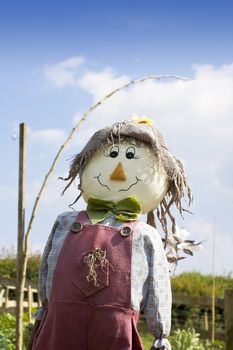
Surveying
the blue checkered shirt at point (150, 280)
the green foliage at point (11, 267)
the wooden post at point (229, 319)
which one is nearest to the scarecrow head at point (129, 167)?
the blue checkered shirt at point (150, 280)

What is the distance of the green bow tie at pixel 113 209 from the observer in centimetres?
327

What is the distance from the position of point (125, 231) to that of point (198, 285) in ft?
22.6

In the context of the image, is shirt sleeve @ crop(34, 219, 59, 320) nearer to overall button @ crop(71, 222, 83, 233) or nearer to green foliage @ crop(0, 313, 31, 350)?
overall button @ crop(71, 222, 83, 233)

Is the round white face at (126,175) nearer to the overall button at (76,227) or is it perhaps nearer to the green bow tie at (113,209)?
the green bow tie at (113,209)

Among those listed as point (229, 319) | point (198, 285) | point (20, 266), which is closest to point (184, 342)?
point (229, 319)

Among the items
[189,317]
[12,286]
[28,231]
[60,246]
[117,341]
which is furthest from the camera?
[12,286]

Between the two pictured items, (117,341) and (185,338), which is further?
(185,338)

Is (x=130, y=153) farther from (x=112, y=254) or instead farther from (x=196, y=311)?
(x=196, y=311)

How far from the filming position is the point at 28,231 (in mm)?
4355

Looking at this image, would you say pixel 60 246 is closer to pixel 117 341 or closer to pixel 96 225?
pixel 96 225

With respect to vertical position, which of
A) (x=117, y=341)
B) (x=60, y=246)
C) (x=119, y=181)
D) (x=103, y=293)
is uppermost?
(x=119, y=181)

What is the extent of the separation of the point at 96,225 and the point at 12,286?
25.9 ft

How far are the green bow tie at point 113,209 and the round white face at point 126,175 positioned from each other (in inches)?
1.4

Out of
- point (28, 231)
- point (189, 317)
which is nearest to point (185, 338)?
point (28, 231)
